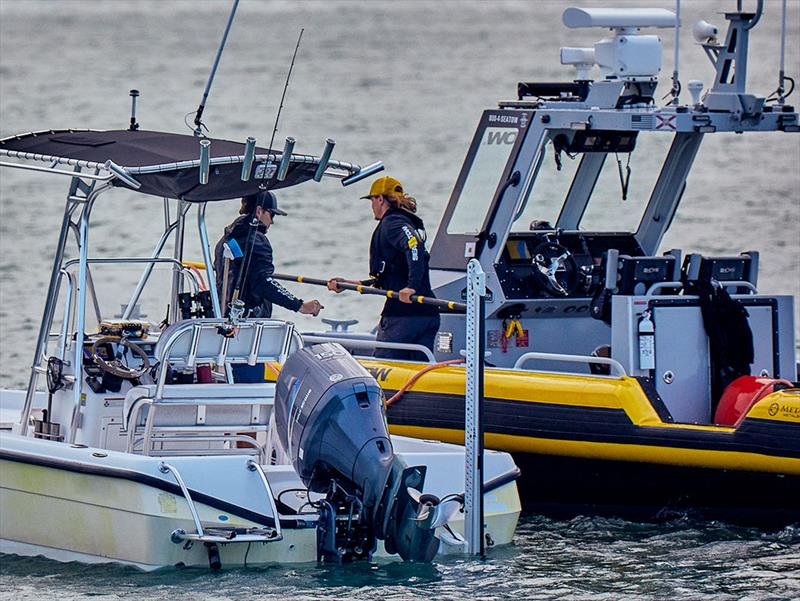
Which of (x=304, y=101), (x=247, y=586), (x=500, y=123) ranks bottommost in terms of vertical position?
(x=247, y=586)

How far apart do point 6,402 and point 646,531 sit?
4051 mm

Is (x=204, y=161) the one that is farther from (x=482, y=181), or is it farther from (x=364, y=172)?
(x=482, y=181)

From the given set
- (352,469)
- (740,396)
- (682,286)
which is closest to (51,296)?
(352,469)

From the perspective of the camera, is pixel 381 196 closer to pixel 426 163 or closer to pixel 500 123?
pixel 500 123

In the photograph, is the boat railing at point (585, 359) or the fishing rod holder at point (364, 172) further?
the boat railing at point (585, 359)

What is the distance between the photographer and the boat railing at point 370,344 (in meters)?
11.4

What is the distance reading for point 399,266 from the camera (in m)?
11.5

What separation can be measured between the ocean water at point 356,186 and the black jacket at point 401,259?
1.65 meters

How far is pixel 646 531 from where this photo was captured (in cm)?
1042

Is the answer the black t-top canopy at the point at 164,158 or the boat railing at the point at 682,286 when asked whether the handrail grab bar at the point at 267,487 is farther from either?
the boat railing at the point at 682,286

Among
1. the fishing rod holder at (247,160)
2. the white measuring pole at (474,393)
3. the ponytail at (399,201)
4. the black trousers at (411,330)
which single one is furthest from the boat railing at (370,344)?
the fishing rod holder at (247,160)

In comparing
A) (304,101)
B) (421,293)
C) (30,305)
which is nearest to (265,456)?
(421,293)

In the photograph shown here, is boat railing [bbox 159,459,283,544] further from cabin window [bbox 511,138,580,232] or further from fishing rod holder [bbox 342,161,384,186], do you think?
cabin window [bbox 511,138,580,232]

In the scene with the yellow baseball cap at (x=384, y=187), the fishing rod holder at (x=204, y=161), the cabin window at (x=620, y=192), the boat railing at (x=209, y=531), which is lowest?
the boat railing at (x=209, y=531)
